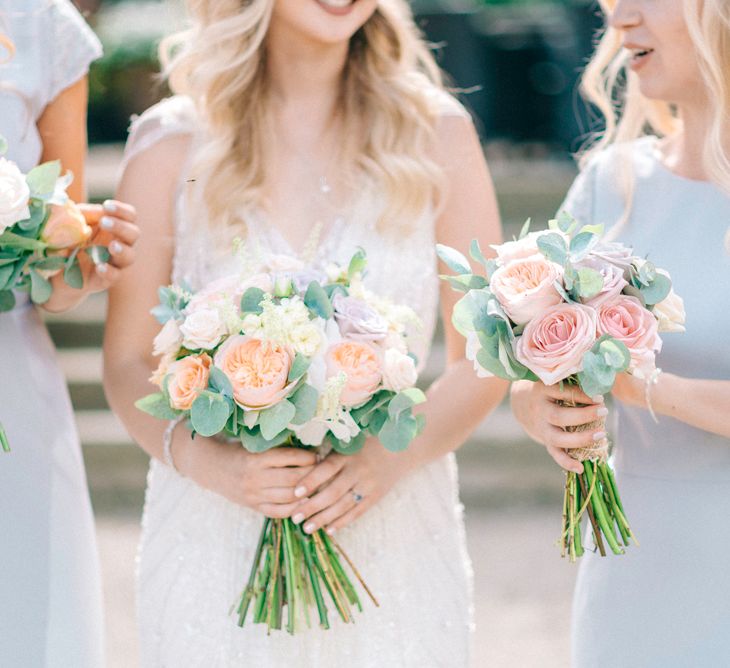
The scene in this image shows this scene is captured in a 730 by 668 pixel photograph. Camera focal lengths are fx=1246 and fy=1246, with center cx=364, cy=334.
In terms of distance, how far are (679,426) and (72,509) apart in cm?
143

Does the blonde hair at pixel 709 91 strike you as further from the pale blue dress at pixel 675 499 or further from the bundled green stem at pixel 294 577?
the bundled green stem at pixel 294 577

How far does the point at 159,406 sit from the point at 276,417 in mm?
290

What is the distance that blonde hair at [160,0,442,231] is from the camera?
3.10 m

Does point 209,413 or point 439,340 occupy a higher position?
point 209,413

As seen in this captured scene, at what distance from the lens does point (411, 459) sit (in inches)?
116

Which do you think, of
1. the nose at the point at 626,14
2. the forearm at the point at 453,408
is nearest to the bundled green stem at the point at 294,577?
the forearm at the point at 453,408

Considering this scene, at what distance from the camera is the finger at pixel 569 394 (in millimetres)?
2438

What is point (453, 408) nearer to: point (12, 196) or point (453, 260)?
point (453, 260)

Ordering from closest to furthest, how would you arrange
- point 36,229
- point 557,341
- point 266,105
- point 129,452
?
point 557,341 → point 36,229 → point 266,105 → point 129,452

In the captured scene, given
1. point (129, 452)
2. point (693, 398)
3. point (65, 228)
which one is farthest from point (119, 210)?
point (129, 452)

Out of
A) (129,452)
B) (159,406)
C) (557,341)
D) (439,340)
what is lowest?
(129,452)

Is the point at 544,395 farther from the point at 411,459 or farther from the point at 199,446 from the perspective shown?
the point at 199,446

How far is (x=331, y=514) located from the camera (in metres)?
2.72

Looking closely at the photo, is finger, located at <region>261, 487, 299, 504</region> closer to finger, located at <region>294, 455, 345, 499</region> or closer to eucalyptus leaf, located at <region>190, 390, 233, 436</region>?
finger, located at <region>294, 455, 345, 499</region>
